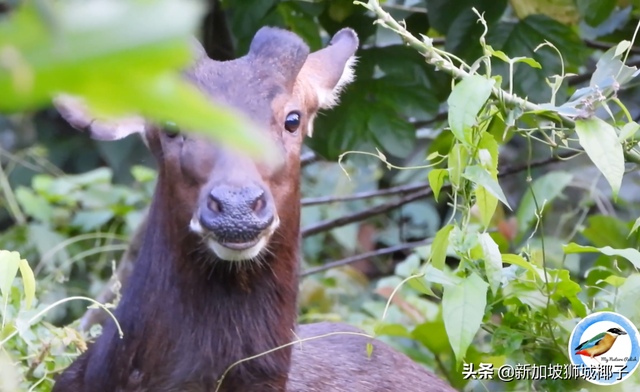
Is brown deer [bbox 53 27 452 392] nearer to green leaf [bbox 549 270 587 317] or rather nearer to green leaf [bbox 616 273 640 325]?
green leaf [bbox 549 270 587 317]

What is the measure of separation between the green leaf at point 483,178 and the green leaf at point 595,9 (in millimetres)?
1239

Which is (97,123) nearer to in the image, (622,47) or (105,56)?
(622,47)

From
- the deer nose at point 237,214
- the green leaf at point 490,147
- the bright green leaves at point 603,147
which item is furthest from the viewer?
the green leaf at point 490,147

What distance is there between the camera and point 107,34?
35 cm

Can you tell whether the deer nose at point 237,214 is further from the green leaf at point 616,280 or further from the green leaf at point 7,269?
the green leaf at point 616,280

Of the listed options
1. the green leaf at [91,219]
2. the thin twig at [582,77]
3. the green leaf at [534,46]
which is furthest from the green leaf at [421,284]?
the green leaf at [91,219]

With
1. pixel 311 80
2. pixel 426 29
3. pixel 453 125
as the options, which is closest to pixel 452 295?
pixel 453 125

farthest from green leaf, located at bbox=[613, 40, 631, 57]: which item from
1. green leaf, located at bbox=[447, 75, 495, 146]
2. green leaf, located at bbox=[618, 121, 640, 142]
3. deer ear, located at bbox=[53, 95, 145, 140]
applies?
deer ear, located at bbox=[53, 95, 145, 140]

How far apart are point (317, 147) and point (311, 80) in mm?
715

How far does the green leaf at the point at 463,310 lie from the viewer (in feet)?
6.23

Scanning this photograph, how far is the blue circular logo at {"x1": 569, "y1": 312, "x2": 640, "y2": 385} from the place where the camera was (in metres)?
2.11

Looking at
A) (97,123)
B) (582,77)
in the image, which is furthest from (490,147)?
(582,77)

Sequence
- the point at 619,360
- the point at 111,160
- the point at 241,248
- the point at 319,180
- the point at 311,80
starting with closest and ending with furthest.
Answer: the point at 241,248 < the point at 619,360 < the point at 311,80 < the point at 111,160 < the point at 319,180

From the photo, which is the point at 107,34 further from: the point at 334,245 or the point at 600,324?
the point at 334,245
